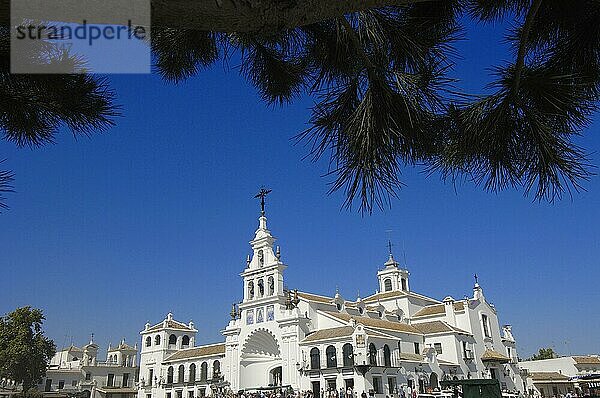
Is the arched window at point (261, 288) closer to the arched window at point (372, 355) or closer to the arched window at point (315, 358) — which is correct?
the arched window at point (315, 358)

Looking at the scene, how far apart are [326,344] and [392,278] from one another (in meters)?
14.5

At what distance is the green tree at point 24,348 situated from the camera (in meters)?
30.7

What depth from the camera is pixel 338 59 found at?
370 centimetres

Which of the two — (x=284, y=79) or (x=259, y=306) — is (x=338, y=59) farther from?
(x=259, y=306)

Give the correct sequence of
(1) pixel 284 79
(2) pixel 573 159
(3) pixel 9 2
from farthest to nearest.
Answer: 1. (1) pixel 284 79
2. (2) pixel 573 159
3. (3) pixel 9 2

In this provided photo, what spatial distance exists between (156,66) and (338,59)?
1.36 m

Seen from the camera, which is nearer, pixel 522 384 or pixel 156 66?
pixel 156 66

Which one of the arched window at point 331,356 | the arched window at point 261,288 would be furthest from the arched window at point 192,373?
the arched window at point 331,356

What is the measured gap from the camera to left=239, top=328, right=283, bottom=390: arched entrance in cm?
2986

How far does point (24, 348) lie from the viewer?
30984mm

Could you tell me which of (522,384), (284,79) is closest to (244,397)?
(522,384)

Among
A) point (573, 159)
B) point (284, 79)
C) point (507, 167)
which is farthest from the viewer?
point (284, 79)

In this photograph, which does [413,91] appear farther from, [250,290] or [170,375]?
[170,375]

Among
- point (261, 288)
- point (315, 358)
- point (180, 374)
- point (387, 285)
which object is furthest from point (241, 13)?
point (387, 285)
